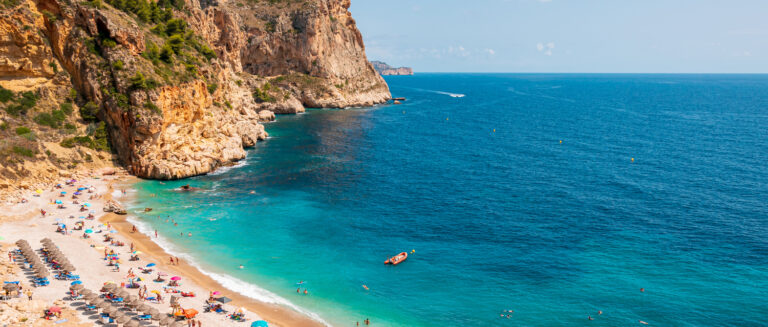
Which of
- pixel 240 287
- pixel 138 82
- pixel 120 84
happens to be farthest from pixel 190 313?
pixel 120 84

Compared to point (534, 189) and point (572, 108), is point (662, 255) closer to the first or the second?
point (534, 189)

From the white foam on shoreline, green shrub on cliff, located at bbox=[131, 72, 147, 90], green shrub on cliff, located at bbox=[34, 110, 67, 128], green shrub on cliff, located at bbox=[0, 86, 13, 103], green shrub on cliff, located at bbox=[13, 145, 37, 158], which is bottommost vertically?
the white foam on shoreline

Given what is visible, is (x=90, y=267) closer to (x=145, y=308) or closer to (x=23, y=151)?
(x=145, y=308)

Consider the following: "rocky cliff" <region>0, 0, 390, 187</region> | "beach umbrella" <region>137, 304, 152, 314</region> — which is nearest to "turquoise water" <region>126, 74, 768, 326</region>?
"rocky cliff" <region>0, 0, 390, 187</region>

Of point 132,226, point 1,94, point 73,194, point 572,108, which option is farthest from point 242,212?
point 572,108

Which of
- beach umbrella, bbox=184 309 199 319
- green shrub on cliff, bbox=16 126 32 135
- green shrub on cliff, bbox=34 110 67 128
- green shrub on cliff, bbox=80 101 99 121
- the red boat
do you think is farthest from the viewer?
green shrub on cliff, bbox=80 101 99 121

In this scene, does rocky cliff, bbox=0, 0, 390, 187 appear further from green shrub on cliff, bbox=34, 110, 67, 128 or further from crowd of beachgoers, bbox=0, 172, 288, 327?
crowd of beachgoers, bbox=0, 172, 288, 327
